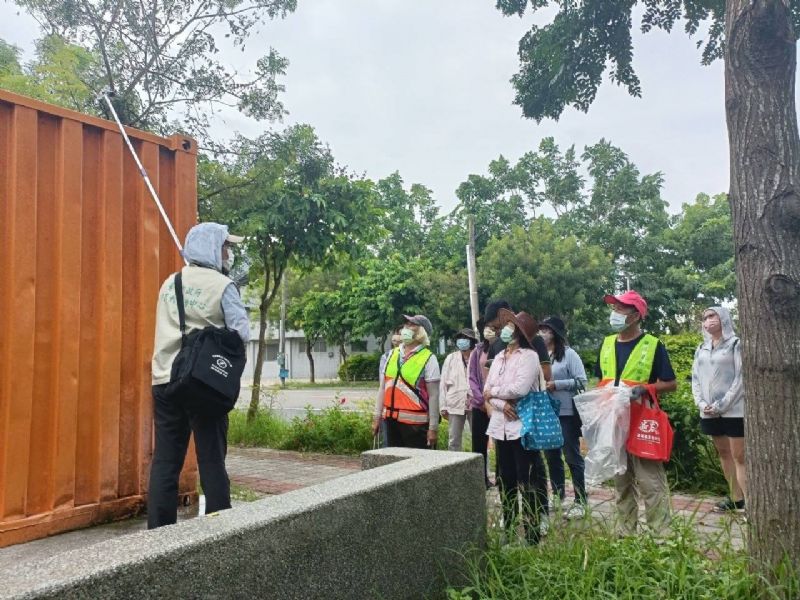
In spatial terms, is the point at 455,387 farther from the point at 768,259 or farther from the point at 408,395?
the point at 768,259

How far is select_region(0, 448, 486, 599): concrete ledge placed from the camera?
1565mm

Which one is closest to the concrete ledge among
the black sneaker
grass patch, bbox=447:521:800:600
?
grass patch, bbox=447:521:800:600

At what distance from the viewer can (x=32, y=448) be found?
11.7 feet

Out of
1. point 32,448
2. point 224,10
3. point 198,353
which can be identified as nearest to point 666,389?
point 198,353

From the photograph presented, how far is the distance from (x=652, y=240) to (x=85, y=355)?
28.9m

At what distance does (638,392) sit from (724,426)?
5.58ft

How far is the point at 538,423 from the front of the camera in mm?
4016

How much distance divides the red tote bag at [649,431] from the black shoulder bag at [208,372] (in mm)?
2443

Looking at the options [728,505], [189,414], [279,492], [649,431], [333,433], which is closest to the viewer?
[189,414]

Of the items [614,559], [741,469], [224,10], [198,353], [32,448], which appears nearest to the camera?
[614,559]

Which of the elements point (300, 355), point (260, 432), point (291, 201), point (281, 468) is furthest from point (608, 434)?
point (300, 355)

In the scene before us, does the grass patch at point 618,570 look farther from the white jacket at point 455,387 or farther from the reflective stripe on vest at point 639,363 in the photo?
the white jacket at point 455,387

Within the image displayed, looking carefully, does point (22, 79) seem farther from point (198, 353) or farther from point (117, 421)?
point (198, 353)

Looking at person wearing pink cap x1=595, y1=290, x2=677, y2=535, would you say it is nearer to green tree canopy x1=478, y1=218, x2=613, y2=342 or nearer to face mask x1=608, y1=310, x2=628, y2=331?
face mask x1=608, y1=310, x2=628, y2=331
